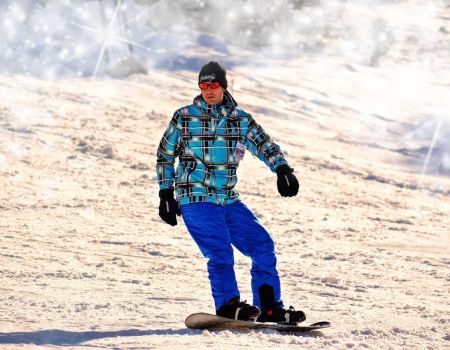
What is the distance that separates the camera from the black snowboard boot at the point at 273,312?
14.3ft

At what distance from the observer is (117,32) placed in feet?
102

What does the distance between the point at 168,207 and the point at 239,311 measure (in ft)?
2.03

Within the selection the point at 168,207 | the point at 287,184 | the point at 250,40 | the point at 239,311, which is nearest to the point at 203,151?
the point at 168,207

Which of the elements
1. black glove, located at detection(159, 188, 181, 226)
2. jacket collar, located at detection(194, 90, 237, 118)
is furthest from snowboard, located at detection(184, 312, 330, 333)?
jacket collar, located at detection(194, 90, 237, 118)

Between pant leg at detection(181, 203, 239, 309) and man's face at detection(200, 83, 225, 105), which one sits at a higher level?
man's face at detection(200, 83, 225, 105)

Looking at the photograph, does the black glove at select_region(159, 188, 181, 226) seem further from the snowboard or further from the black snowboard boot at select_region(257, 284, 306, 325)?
the black snowboard boot at select_region(257, 284, 306, 325)

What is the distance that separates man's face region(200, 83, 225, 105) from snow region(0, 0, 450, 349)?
1161 millimetres

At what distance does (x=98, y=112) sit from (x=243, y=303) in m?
12.6

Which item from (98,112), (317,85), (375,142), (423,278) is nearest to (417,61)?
(317,85)

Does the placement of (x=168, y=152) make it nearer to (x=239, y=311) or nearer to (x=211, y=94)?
(x=211, y=94)

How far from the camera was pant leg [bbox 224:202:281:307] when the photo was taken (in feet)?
14.3

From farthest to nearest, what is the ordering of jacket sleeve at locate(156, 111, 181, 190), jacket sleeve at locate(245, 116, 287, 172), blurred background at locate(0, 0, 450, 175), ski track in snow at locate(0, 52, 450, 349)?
blurred background at locate(0, 0, 450, 175) → ski track in snow at locate(0, 52, 450, 349) → jacket sleeve at locate(245, 116, 287, 172) → jacket sleeve at locate(156, 111, 181, 190)

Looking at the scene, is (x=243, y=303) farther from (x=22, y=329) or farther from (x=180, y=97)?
(x=180, y=97)

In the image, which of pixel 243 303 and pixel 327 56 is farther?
pixel 327 56
